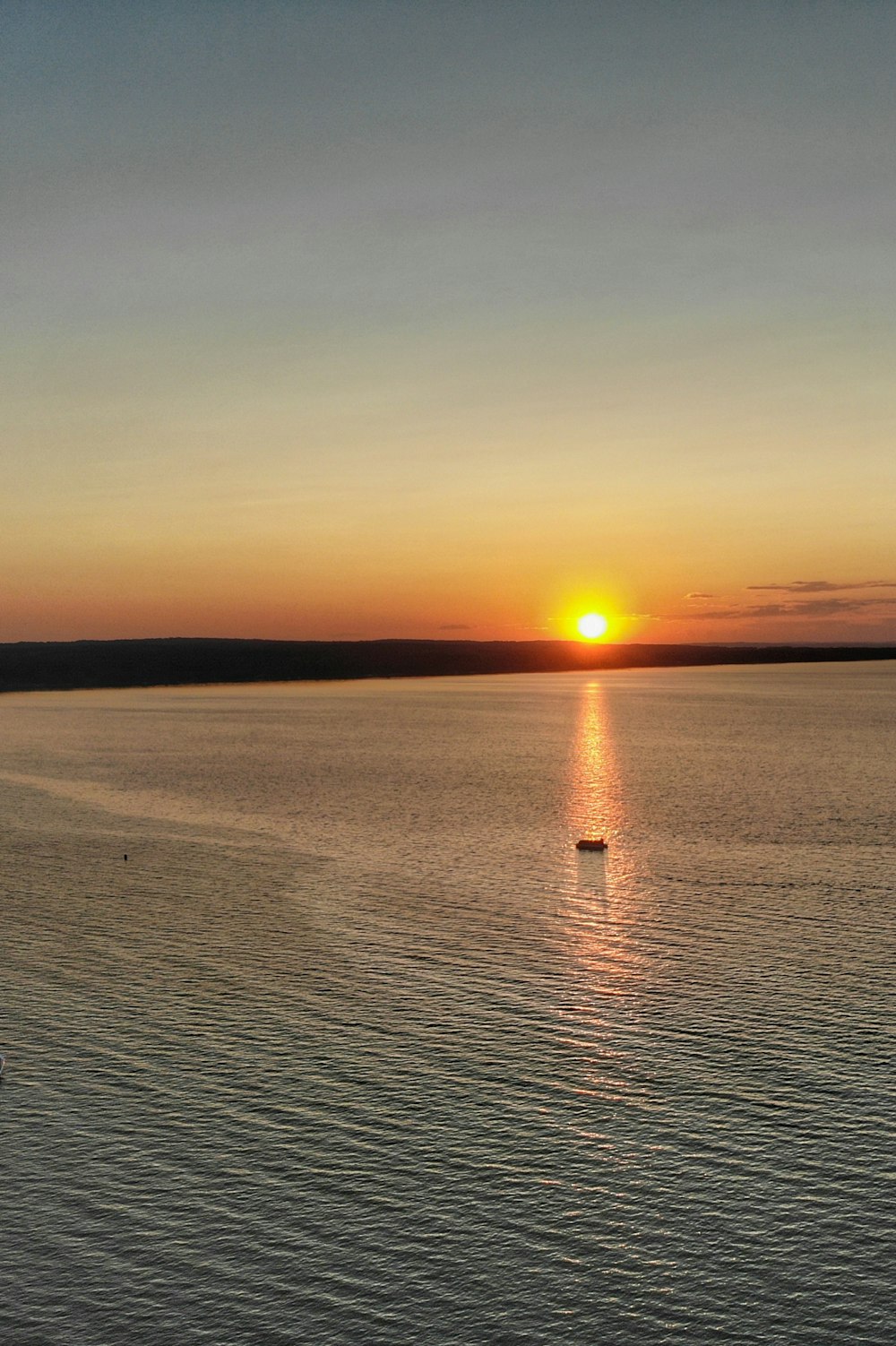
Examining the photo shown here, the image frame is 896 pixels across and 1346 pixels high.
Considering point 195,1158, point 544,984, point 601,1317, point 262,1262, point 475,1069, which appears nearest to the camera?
point 601,1317

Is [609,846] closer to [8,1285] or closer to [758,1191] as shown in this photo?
[758,1191]

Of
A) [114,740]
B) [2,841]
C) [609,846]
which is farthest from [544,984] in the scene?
[114,740]

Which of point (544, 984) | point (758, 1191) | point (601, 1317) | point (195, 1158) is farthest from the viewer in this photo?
point (544, 984)

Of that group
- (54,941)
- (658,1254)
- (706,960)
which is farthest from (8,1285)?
(706,960)

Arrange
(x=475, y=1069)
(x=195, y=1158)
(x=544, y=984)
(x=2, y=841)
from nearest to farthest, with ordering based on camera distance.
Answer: (x=195, y=1158), (x=475, y=1069), (x=544, y=984), (x=2, y=841)

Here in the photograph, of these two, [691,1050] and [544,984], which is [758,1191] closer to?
[691,1050]

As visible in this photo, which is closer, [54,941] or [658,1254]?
[658,1254]
